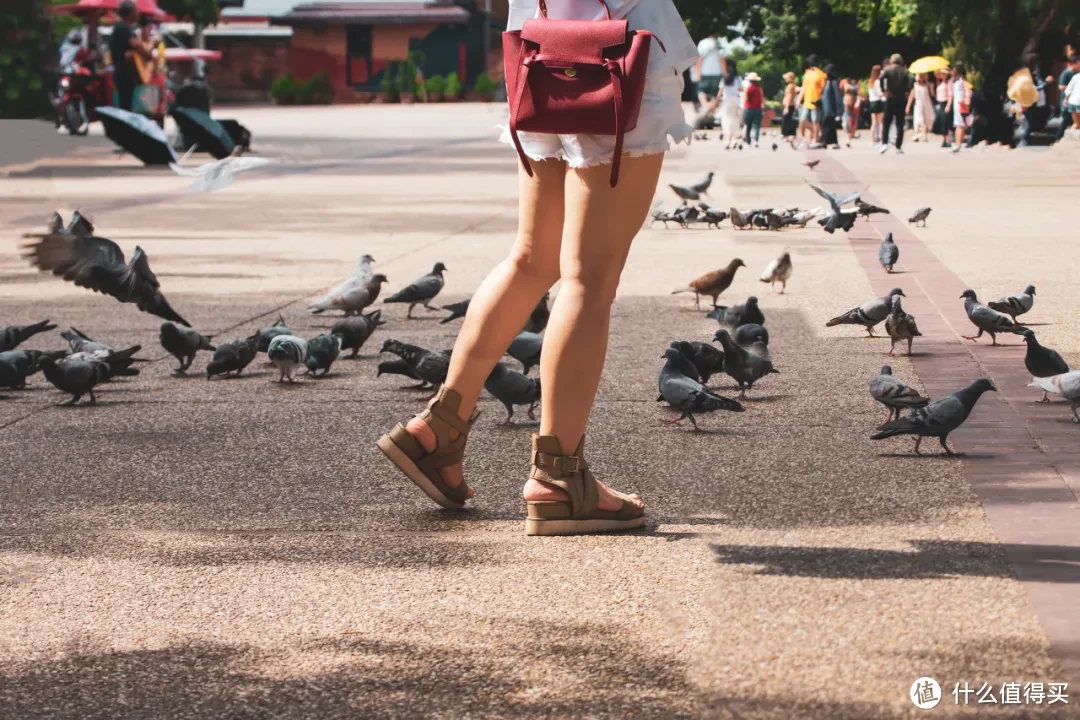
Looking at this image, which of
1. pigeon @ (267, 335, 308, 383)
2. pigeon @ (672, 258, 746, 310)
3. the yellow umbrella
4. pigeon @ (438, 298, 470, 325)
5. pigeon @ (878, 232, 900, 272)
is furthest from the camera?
the yellow umbrella

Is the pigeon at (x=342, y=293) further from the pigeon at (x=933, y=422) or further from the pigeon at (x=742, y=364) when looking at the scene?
the pigeon at (x=933, y=422)

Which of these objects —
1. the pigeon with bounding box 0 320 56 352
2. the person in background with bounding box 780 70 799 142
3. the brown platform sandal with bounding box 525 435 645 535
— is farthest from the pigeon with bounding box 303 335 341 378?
the person in background with bounding box 780 70 799 142

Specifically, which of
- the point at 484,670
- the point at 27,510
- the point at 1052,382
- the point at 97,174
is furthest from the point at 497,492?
the point at 97,174

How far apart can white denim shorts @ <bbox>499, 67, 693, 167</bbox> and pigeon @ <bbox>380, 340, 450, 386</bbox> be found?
7.85 ft

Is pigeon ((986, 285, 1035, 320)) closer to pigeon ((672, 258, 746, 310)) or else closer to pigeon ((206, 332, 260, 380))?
pigeon ((672, 258, 746, 310))

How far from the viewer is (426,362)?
22.9 ft

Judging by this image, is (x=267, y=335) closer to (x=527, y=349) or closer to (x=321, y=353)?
(x=321, y=353)

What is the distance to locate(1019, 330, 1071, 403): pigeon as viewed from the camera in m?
6.98

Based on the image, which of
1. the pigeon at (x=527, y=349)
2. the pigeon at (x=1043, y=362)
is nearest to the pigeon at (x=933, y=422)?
the pigeon at (x=1043, y=362)

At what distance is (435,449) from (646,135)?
1115mm

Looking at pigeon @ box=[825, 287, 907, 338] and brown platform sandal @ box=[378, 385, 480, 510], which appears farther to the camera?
pigeon @ box=[825, 287, 907, 338]

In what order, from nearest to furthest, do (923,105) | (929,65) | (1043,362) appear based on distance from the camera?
(1043,362)
(923,105)
(929,65)

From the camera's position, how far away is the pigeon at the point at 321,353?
760 cm

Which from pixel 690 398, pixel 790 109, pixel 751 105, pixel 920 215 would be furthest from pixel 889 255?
pixel 790 109
